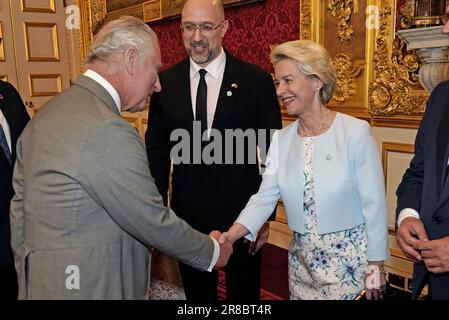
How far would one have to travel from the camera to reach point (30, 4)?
21.7 feet

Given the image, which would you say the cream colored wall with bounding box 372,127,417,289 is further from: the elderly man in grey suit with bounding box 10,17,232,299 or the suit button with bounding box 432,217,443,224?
the elderly man in grey suit with bounding box 10,17,232,299

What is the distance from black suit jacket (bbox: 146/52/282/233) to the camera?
2.41 metres

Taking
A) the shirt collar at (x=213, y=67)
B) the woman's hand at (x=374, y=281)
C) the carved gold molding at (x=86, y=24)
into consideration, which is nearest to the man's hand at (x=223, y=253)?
the woman's hand at (x=374, y=281)

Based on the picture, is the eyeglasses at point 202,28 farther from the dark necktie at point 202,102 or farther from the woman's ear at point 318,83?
the woman's ear at point 318,83

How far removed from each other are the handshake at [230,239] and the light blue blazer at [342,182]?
251mm

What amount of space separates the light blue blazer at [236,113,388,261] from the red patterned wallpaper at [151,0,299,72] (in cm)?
241

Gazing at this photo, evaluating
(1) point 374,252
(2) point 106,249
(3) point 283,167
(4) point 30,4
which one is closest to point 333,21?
(3) point 283,167

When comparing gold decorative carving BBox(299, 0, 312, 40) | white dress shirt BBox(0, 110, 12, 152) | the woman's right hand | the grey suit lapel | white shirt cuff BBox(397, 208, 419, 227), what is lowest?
the woman's right hand

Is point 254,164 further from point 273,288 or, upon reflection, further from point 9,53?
point 9,53

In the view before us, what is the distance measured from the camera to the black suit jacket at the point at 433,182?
1653 millimetres

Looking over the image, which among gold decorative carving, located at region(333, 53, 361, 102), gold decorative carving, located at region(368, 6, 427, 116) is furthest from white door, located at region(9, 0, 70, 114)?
gold decorative carving, located at region(368, 6, 427, 116)

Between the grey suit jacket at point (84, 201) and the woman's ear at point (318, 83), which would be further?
the woman's ear at point (318, 83)
